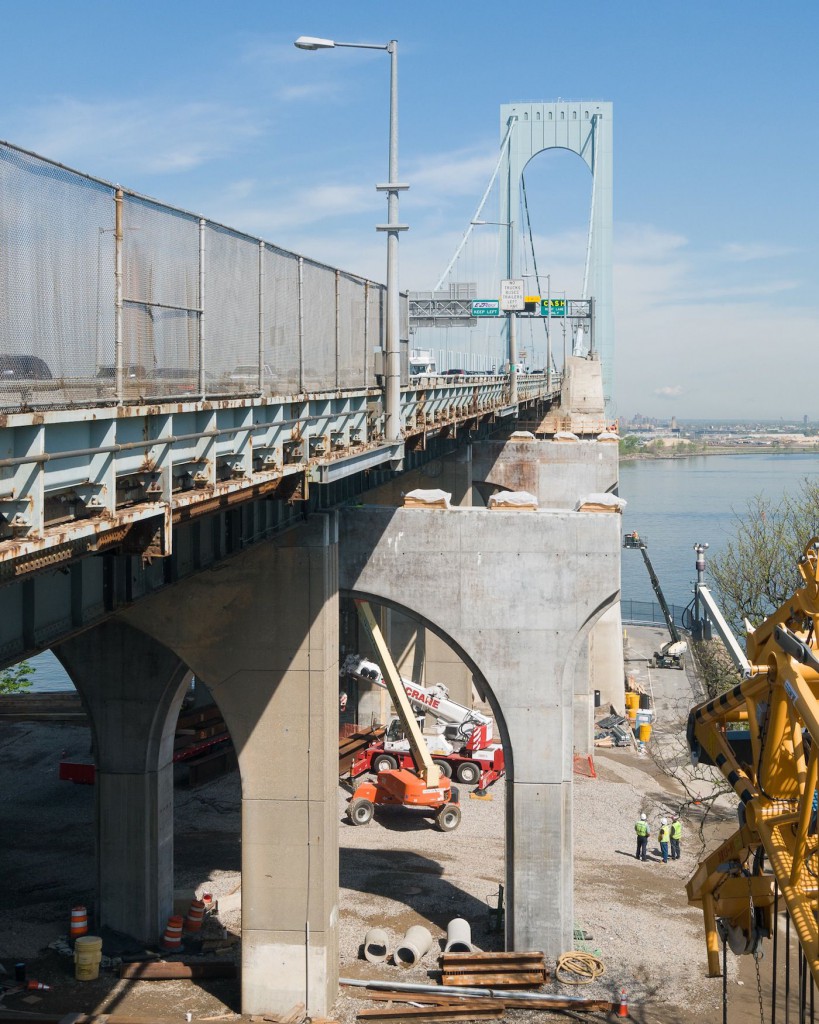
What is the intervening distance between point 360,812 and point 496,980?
9.96 m

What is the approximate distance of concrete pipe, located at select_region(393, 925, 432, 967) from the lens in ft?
68.6

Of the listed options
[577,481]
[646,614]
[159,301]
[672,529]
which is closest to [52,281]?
[159,301]

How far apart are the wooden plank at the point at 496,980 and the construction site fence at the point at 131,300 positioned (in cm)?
1018

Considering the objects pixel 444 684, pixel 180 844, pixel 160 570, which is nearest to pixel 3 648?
pixel 160 570

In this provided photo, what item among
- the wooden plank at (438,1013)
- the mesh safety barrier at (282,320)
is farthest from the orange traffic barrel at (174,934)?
the mesh safety barrier at (282,320)

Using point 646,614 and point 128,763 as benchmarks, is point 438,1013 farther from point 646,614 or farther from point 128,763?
point 646,614

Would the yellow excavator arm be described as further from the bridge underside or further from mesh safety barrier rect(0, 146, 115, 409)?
the bridge underside

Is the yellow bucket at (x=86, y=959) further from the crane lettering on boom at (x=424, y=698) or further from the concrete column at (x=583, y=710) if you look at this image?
the concrete column at (x=583, y=710)

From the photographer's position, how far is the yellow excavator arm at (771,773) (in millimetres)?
10435

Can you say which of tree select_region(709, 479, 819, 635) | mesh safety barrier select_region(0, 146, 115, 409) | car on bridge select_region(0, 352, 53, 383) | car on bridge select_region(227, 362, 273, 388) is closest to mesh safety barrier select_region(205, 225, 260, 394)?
car on bridge select_region(227, 362, 273, 388)

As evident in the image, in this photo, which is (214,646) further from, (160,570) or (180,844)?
(180,844)

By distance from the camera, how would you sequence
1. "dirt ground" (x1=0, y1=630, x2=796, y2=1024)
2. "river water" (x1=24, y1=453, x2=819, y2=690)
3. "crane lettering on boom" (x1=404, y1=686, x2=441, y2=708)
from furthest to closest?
"river water" (x1=24, y1=453, x2=819, y2=690) < "crane lettering on boom" (x1=404, y1=686, x2=441, y2=708) < "dirt ground" (x1=0, y1=630, x2=796, y2=1024)

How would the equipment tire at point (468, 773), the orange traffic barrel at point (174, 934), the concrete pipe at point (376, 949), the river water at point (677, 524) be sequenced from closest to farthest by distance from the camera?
the concrete pipe at point (376, 949), the orange traffic barrel at point (174, 934), the equipment tire at point (468, 773), the river water at point (677, 524)

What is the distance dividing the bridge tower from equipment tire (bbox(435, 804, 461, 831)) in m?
85.5
